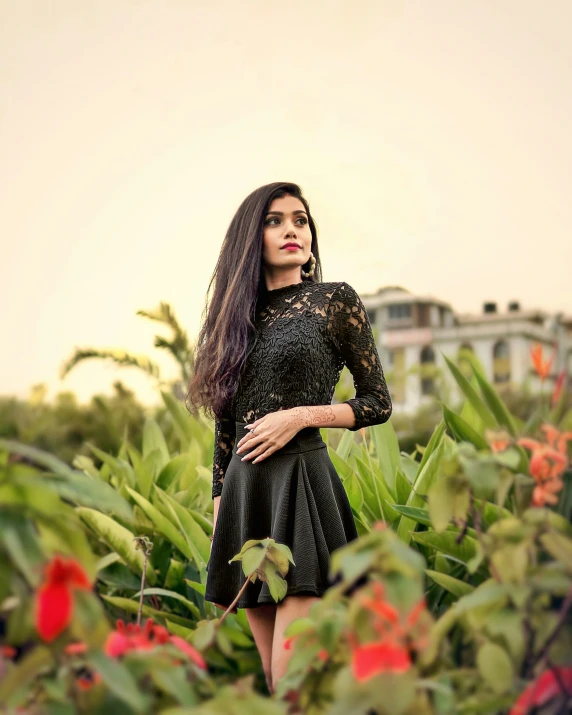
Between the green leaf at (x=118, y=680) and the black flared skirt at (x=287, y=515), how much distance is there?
1.40m

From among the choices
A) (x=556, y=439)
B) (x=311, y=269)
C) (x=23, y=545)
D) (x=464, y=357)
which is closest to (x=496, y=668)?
(x=556, y=439)

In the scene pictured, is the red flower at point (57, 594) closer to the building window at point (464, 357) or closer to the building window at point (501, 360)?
the building window at point (464, 357)

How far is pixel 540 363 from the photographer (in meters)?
1.69

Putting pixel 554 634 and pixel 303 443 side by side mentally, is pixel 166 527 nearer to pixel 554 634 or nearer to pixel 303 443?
pixel 303 443

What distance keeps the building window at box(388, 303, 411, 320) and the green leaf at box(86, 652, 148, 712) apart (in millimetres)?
75051

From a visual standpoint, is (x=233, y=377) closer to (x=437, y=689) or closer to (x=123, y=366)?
(x=437, y=689)

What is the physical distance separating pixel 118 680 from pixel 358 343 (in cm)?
172

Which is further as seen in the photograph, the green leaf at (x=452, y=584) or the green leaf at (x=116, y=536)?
the green leaf at (x=116, y=536)

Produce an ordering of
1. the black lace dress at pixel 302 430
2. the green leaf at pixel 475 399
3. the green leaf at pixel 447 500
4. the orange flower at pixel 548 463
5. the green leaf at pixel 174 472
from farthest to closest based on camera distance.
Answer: the green leaf at pixel 174 472
the green leaf at pixel 475 399
the black lace dress at pixel 302 430
the orange flower at pixel 548 463
the green leaf at pixel 447 500

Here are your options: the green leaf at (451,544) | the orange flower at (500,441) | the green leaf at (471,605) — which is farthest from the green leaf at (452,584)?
the green leaf at (471,605)

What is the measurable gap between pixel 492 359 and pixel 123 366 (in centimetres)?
6414

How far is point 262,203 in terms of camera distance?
274 cm

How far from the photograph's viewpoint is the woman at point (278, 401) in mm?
2373

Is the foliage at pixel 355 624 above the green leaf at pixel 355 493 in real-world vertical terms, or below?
above
